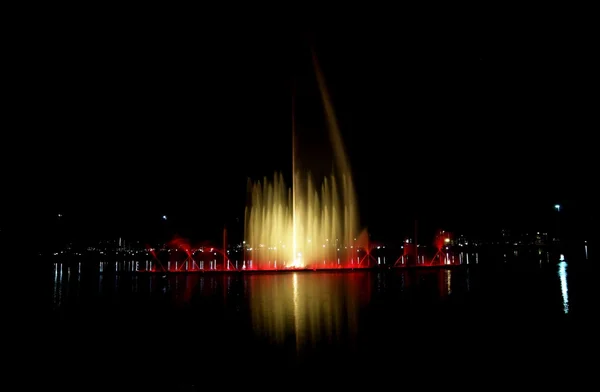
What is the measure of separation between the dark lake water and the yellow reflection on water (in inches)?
1.5

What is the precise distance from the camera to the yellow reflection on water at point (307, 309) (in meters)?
7.62

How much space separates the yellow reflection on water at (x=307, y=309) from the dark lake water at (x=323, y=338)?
0.13 feet

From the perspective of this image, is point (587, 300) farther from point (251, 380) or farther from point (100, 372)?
point (100, 372)

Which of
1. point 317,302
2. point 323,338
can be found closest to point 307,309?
point 317,302

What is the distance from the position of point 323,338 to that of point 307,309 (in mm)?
2833

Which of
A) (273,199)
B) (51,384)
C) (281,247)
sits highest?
(273,199)

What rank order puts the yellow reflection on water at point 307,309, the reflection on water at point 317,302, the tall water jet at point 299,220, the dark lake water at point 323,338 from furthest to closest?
the tall water jet at point 299,220 → the reflection on water at point 317,302 → the yellow reflection on water at point 307,309 → the dark lake water at point 323,338

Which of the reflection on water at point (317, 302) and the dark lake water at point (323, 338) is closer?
the dark lake water at point (323, 338)

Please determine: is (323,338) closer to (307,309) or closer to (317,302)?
(307,309)

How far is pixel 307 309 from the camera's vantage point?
1016 centimetres

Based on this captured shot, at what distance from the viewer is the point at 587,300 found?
1055 cm

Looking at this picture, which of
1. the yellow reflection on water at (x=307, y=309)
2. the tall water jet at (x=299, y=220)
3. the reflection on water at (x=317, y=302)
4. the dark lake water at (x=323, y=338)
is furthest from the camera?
the tall water jet at (x=299, y=220)

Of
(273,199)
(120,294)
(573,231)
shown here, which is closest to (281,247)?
(273,199)

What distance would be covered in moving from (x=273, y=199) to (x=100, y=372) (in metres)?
21.2
